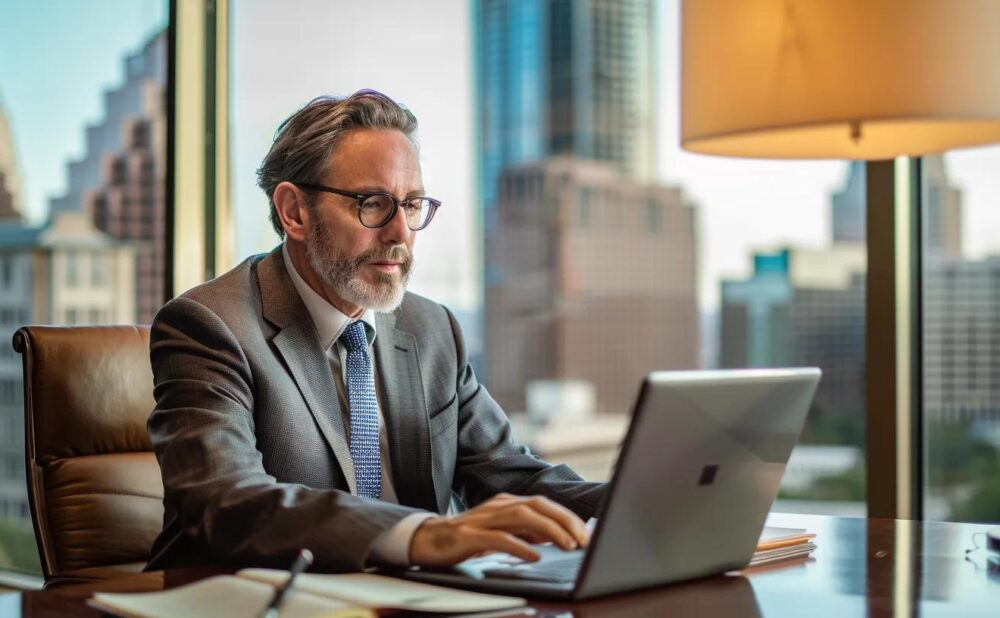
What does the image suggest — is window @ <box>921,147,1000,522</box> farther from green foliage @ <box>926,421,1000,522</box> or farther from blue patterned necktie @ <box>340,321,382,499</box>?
blue patterned necktie @ <box>340,321,382,499</box>

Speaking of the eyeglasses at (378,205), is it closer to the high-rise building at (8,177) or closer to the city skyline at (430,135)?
the city skyline at (430,135)

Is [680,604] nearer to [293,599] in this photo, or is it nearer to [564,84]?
[293,599]

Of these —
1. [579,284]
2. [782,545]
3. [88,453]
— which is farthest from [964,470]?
[579,284]

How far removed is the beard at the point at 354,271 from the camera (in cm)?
207

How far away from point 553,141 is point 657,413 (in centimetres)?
548

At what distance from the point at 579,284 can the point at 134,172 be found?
2.63 m

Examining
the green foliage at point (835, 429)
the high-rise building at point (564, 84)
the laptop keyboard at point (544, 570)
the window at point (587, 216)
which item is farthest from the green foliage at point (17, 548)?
the laptop keyboard at point (544, 570)

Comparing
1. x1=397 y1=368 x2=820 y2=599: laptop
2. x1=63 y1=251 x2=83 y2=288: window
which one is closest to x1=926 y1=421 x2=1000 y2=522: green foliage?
x1=397 y1=368 x2=820 y2=599: laptop

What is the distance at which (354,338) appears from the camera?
2107 mm

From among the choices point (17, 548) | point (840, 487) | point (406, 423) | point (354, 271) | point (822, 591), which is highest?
point (354, 271)

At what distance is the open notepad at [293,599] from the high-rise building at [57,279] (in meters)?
3.08

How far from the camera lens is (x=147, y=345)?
223 cm

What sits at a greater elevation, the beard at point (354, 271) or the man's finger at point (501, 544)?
the beard at point (354, 271)

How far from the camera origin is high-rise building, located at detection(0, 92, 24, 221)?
4227 millimetres
